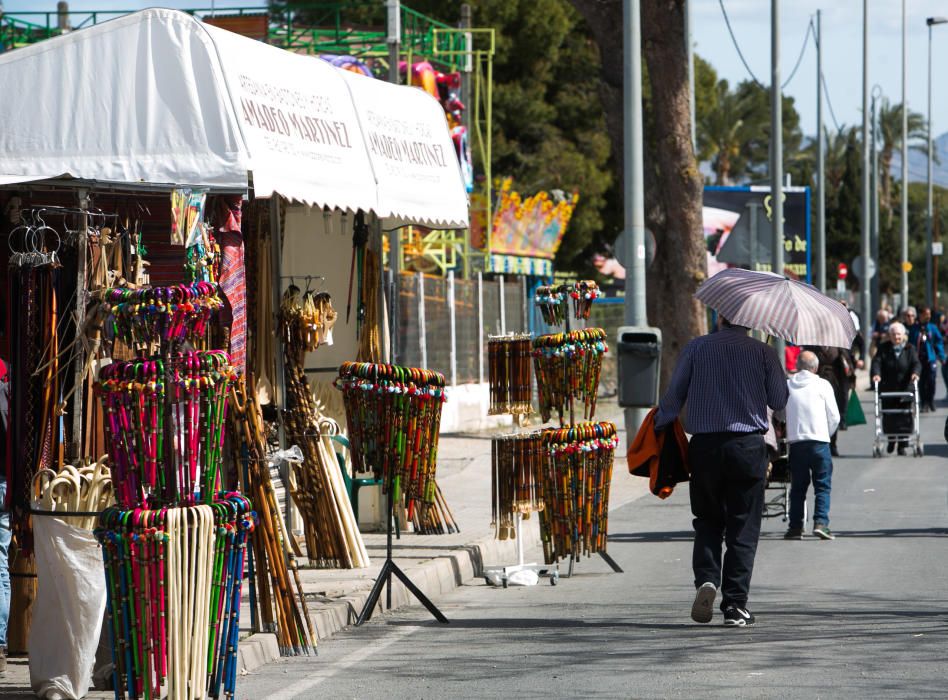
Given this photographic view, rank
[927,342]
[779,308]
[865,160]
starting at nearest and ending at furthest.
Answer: [779,308] → [927,342] → [865,160]

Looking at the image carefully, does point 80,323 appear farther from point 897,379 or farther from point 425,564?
point 897,379

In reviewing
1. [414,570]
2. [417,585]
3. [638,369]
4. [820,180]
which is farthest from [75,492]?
[820,180]

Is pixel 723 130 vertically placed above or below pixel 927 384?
above

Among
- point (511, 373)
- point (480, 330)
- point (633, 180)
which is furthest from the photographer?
point (480, 330)

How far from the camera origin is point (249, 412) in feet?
27.3

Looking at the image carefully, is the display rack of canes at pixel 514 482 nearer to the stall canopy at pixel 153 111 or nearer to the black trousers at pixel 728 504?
the black trousers at pixel 728 504

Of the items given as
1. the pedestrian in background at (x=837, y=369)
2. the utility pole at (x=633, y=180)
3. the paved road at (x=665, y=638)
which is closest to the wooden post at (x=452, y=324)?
the utility pole at (x=633, y=180)

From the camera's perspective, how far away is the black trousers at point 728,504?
8703mm

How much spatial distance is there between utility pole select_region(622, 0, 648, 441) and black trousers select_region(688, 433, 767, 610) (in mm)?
8899

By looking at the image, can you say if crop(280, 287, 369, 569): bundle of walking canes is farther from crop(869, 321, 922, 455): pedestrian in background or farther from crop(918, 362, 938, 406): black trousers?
crop(918, 362, 938, 406): black trousers

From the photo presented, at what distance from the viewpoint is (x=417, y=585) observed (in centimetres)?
1014

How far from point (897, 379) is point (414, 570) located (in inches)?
438

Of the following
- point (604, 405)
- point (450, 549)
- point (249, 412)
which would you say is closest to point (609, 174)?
point (604, 405)

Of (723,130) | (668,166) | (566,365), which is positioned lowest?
(566,365)
